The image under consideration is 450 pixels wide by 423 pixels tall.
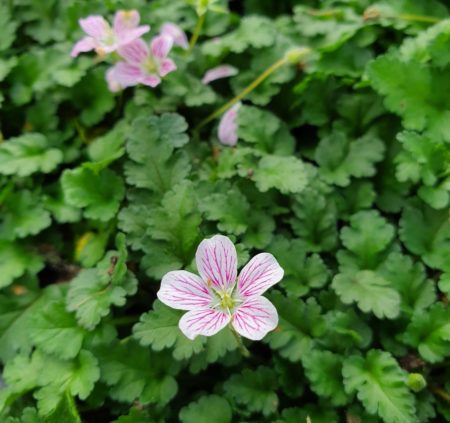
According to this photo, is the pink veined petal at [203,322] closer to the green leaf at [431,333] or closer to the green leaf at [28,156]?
the green leaf at [431,333]

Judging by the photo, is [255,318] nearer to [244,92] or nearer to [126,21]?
[244,92]

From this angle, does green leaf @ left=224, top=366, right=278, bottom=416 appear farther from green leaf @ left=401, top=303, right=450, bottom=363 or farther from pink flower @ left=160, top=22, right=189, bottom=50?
pink flower @ left=160, top=22, right=189, bottom=50

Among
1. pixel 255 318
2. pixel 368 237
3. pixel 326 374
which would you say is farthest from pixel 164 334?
pixel 368 237

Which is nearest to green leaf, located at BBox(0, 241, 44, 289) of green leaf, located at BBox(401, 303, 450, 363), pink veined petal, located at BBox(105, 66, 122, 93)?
pink veined petal, located at BBox(105, 66, 122, 93)

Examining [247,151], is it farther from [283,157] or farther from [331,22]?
[331,22]

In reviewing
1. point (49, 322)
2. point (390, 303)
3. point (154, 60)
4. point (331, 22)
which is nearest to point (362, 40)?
point (331, 22)

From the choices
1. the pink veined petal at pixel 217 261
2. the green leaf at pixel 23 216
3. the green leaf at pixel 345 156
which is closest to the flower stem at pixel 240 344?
the pink veined petal at pixel 217 261
